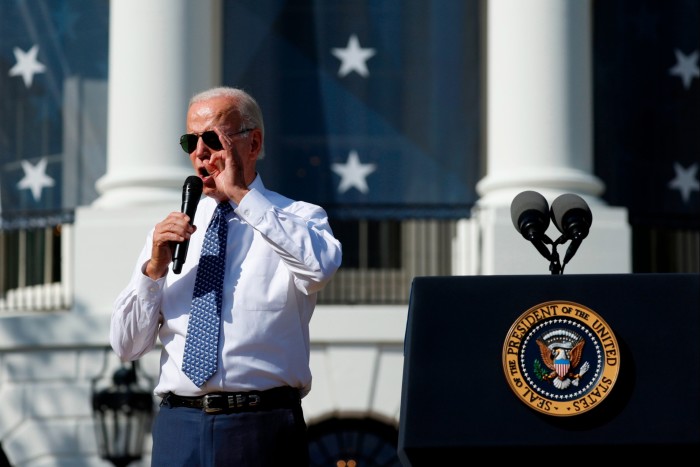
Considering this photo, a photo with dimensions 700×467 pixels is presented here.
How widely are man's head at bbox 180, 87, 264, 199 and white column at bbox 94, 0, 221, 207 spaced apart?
888 centimetres

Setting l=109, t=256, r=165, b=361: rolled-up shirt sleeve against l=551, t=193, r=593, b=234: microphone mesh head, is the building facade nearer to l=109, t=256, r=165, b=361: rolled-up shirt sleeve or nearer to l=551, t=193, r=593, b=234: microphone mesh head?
l=551, t=193, r=593, b=234: microphone mesh head

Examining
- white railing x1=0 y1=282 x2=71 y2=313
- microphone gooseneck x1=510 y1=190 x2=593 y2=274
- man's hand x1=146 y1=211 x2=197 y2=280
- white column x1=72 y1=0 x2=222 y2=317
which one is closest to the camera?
man's hand x1=146 y1=211 x2=197 y2=280

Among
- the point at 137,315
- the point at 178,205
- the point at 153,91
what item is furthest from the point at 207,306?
the point at 153,91

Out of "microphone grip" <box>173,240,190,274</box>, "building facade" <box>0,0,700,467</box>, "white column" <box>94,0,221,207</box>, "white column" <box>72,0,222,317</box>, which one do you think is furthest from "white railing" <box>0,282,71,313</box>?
"microphone grip" <box>173,240,190,274</box>

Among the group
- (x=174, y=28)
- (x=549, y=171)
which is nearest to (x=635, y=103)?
(x=549, y=171)

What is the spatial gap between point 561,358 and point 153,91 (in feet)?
31.9

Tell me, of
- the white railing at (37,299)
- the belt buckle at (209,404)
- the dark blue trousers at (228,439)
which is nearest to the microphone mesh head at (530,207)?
the dark blue trousers at (228,439)

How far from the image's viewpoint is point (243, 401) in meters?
4.78

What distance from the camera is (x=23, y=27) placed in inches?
598

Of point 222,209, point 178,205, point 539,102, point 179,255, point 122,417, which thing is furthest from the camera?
point 539,102

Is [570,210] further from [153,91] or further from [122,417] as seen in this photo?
[153,91]

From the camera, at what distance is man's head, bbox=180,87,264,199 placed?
4801mm

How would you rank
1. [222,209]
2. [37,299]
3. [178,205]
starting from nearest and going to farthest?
[222,209], [178,205], [37,299]

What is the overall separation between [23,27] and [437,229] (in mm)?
4490
